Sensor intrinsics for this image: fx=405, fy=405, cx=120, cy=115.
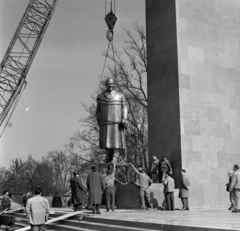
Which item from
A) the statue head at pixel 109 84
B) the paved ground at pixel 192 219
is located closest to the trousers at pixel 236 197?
the paved ground at pixel 192 219

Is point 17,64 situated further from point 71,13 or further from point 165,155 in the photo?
point 165,155

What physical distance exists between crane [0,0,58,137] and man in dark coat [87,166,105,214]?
87.7 feet

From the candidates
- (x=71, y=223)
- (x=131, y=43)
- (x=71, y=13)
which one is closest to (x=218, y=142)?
(x=71, y=223)

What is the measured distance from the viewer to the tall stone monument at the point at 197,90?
16.5 metres

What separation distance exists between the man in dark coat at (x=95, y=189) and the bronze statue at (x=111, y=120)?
2.62 metres

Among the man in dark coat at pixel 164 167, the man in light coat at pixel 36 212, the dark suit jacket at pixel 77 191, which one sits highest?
the man in dark coat at pixel 164 167

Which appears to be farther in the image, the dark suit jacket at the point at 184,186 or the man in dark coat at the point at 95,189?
the dark suit jacket at the point at 184,186

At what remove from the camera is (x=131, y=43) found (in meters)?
28.7

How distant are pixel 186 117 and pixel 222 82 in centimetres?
267

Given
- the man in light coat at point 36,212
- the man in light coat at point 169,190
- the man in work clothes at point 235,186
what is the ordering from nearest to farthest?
the man in light coat at point 36,212, the man in work clothes at point 235,186, the man in light coat at point 169,190

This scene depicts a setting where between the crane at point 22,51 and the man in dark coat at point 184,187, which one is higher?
the crane at point 22,51

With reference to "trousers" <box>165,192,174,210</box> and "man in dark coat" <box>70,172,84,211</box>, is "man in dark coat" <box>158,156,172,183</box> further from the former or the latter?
"man in dark coat" <box>70,172,84,211</box>

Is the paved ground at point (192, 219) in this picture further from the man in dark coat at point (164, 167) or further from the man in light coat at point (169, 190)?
the man in dark coat at point (164, 167)

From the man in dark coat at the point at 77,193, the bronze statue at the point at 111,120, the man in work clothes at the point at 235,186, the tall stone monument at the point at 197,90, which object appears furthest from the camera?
the tall stone monument at the point at 197,90
